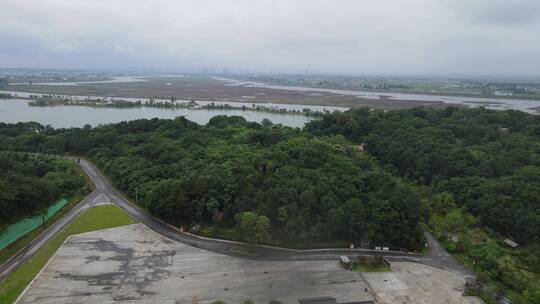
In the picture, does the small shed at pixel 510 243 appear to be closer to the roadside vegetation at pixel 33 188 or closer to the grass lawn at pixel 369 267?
the grass lawn at pixel 369 267

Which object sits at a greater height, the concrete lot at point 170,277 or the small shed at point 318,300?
the concrete lot at point 170,277

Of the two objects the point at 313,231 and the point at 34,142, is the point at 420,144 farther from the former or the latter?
the point at 34,142

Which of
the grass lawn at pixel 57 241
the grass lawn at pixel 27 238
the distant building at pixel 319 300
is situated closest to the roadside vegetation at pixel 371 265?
the distant building at pixel 319 300

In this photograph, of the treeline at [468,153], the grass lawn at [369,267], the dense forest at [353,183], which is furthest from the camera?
the treeline at [468,153]

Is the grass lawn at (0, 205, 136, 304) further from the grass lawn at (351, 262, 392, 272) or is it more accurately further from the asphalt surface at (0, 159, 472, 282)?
the grass lawn at (351, 262, 392, 272)

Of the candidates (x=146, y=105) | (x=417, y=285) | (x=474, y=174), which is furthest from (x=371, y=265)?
(x=146, y=105)

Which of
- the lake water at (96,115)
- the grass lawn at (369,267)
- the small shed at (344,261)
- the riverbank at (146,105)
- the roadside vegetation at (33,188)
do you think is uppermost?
the riverbank at (146,105)

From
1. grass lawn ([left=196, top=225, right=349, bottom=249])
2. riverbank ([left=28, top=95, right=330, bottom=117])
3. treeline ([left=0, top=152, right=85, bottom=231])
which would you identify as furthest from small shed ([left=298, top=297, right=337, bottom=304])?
riverbank ([left=28, top=95, right=330, bottom=117])
